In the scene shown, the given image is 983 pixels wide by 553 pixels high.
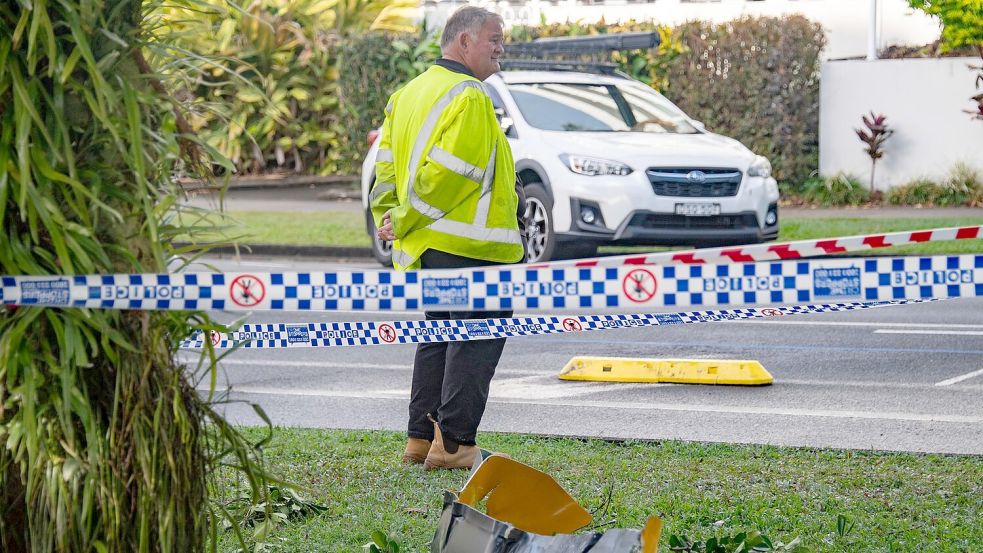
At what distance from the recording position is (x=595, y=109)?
13.9 meters

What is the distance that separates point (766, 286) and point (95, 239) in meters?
1.87

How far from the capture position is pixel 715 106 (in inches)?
771

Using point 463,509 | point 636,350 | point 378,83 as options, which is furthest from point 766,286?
point 378,83

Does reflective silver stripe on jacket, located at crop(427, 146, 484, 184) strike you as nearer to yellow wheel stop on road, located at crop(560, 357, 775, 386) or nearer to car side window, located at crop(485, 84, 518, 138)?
yellow wheel stop on road, located at crop(560, 357, 775, 386)

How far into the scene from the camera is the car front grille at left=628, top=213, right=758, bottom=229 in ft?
41.7

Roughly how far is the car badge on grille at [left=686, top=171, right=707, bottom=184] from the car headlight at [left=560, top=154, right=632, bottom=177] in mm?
577

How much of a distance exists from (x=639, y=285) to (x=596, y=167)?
343 inches

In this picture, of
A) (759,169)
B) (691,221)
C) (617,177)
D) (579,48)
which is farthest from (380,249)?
(579,48)

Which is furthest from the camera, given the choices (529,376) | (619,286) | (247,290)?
(529,376)

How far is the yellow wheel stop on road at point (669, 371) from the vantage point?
769 centimetres

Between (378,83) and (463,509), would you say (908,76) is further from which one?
(463,509)

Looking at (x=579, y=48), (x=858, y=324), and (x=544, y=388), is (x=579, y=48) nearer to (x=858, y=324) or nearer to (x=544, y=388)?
(x=858, y=324)

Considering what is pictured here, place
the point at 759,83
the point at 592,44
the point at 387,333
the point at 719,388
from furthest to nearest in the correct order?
the point at 759,83 → the point at 592,44 → the point at 719,388 → the point at 387,333

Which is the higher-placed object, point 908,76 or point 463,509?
point 908,76
